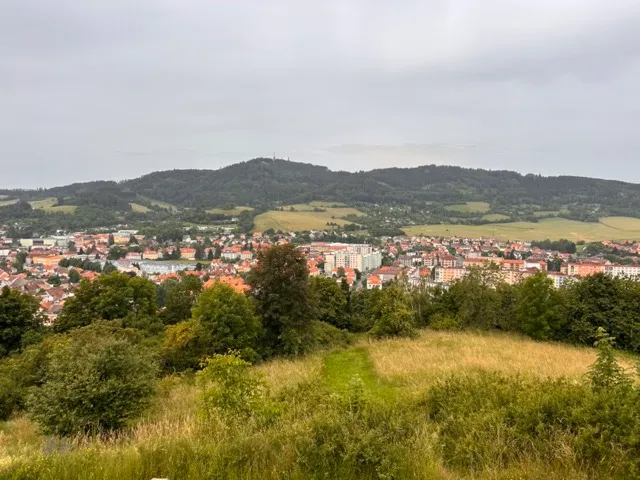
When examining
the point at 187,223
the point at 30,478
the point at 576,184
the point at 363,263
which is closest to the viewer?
the point at 30,478

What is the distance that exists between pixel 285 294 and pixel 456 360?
7395mm

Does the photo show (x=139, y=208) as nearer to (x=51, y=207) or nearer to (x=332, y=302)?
(x=51, y=207)

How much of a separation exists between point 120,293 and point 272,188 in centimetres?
17027

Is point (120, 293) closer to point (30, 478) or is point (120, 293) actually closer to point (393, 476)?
point (30, 478)

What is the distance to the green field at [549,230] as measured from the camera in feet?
350

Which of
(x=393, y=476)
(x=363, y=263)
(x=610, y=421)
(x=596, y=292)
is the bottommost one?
(x=363, y=263)

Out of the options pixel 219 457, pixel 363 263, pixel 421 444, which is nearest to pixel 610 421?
pixel 421 444

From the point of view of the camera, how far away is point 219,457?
13.7 ft

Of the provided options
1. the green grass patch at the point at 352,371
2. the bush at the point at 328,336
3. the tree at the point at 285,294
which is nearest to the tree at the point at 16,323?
the tree at the point at 285,294

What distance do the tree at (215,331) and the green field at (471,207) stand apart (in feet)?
476

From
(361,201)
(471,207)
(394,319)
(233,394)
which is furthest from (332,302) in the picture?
(361,201)

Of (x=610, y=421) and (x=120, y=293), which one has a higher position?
(x=610, y=421)

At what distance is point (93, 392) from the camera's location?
24.1 ft

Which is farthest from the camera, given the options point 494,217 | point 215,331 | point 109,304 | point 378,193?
point 378,193
